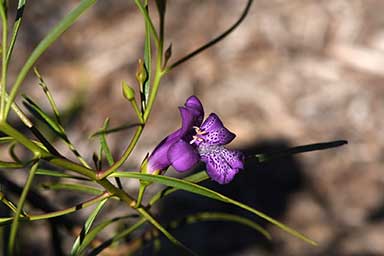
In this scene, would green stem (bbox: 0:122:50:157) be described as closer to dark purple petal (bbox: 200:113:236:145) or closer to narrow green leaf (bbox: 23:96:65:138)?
narrow green leaf (bbox: 23:96:65:138)

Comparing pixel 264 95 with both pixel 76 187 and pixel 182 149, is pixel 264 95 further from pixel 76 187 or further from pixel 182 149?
pixel 182 149

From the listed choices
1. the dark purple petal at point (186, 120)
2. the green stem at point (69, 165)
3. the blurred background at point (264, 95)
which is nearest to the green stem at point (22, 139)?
the green stem at point (69, 165)

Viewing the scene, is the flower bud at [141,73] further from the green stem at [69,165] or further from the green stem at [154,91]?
the green stem at [69,165]

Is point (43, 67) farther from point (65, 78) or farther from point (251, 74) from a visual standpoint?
point (251, 74)

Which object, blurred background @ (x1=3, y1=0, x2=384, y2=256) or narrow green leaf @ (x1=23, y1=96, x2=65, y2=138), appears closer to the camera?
narrow green leaf @ (x1=23, y1=96, x2=65, y2=138)

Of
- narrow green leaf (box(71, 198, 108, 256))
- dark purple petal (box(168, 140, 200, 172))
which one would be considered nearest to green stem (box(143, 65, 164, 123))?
dark purple petal (box(168, 140, 200, 172))

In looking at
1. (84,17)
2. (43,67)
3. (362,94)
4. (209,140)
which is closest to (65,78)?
(43,67)
